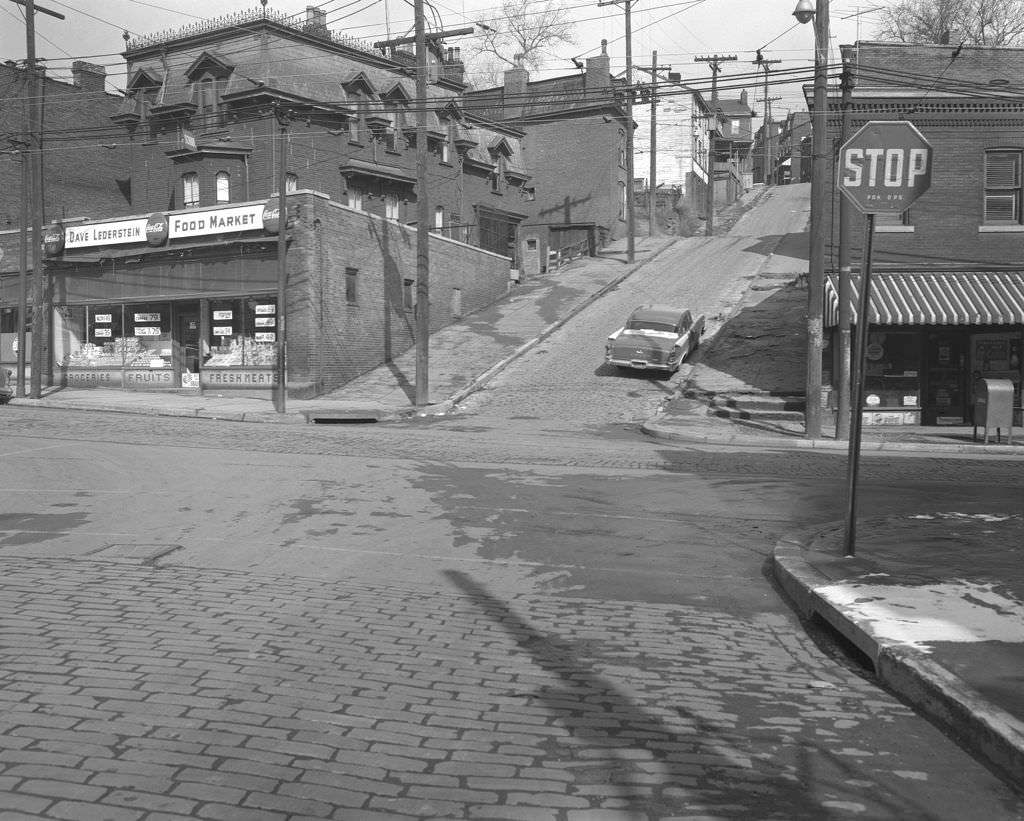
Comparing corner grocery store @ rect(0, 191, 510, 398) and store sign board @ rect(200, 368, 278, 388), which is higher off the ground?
corner grocery store @ rect(0, 191, 510, 398)

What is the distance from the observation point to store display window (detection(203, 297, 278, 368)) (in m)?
28.5

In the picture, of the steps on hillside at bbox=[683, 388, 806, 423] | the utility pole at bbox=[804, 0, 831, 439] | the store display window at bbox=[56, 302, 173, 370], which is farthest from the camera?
the store display window at bbox=[56, 302, 173, 370]

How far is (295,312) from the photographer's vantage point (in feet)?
91.4

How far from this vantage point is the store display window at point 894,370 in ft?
74.4

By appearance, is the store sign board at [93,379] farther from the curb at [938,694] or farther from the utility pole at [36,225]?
the curb at [938,694]

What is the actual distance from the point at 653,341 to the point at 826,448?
9.20 meters

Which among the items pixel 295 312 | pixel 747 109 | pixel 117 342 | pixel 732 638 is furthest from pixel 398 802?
pixel 747 109

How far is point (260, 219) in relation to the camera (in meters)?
27.6

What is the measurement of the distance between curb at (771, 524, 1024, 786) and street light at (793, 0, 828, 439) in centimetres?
1339

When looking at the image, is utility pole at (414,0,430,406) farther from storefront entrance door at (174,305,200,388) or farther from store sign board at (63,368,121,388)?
store sign board at (63,368,121,388)

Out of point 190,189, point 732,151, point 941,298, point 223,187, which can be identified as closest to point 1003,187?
point 941,298

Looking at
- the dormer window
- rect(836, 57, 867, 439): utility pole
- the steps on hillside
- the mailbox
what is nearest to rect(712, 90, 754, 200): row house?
the dormer window

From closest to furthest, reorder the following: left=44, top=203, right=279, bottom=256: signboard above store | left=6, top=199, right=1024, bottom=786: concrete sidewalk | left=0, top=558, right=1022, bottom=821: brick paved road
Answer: left=0, top=558, right=1022, bottom=821: brick paved road, left=6, top=199, right=1024, bottom=786: concrete sidewalk, left=44, top=203, right=279, bottom=256: signboard above store

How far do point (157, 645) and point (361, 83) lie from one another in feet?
124
